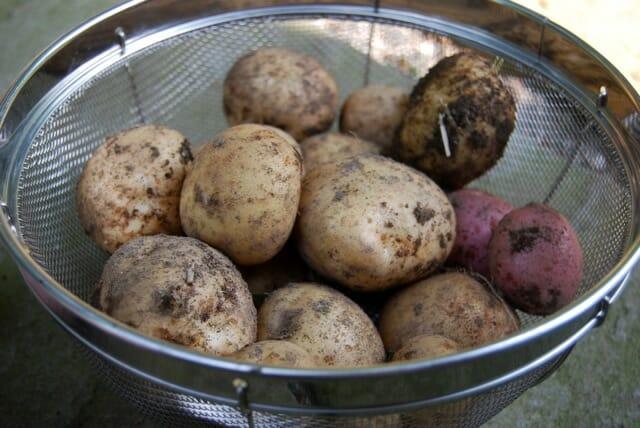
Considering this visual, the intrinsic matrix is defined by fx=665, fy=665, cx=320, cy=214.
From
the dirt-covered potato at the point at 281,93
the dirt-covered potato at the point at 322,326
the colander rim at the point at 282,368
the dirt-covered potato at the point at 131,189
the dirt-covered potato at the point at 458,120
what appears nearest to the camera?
the colander rim at the point at 282,368

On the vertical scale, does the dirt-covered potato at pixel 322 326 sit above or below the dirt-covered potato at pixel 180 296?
below

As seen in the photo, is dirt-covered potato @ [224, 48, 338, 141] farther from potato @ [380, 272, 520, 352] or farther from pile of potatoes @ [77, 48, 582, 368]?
potato @ [380, 272, 520, 352]

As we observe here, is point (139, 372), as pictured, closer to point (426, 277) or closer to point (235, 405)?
point (235, 405)

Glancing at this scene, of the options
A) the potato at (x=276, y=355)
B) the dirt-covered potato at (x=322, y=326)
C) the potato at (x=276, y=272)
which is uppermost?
the potato at (x=276, y=355)

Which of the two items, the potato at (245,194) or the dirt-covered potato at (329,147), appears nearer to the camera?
the potato at (245,194)

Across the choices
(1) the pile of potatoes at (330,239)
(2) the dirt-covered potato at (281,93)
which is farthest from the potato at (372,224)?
(2) the dirt-covered potato at (281,93)

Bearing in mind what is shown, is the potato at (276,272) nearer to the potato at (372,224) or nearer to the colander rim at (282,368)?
the potato at (372,224)

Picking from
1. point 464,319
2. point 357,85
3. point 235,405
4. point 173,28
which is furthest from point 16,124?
point 357,85

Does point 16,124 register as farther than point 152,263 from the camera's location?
Yes

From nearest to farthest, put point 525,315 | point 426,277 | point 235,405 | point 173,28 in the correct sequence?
point 235,405, point 426,277, point 525,315, point 173,28
